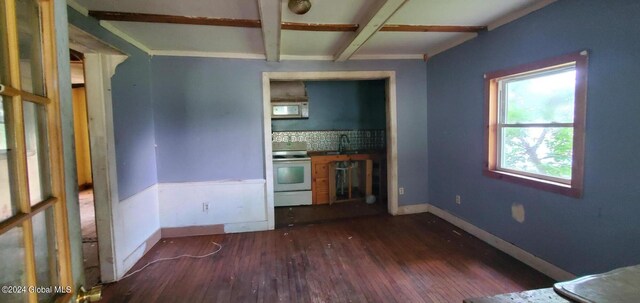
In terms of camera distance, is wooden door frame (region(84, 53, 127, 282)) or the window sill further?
wooden door frame (region(84, 53, 127, 282))

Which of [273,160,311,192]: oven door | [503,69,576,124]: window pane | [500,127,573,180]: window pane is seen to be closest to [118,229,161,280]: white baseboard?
[273,160,311,192]: oven door

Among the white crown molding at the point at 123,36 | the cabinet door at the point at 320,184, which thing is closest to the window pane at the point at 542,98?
the cabinet door at the point at 320,184

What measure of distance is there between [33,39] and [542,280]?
3194mm

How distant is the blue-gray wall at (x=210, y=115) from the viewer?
10.7 ft

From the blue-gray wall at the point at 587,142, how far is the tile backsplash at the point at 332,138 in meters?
2.43

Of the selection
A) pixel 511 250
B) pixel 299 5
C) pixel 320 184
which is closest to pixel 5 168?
pixel 299 5

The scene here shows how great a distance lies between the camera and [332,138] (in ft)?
17.8

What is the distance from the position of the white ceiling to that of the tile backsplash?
6.42ft

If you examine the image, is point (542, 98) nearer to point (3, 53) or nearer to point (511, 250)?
point (511, 250)

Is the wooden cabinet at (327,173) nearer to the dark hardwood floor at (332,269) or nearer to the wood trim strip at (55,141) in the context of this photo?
the dark hardwood floor at (332,269)

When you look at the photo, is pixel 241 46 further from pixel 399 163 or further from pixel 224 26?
pixel 399 163

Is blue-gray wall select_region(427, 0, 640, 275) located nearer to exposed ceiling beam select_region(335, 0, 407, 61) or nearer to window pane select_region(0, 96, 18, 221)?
exposed ceiling beam select_region(335, 0, 407, 61)

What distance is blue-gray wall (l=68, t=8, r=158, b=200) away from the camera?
2.44m

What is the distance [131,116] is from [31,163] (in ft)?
7.52
